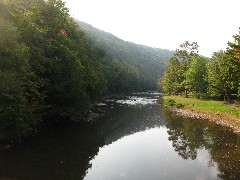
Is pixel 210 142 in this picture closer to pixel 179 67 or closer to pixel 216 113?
pixel 216 113

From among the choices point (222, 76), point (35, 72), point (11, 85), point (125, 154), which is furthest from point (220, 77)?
point (11, 85)

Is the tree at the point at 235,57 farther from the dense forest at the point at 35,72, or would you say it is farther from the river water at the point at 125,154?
the dense forest at the point at 35,72

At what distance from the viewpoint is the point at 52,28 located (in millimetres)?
55500

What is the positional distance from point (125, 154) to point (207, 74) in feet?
189

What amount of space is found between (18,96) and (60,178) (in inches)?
457

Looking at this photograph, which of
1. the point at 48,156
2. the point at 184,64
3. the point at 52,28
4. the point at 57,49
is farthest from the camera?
the point at 184,64

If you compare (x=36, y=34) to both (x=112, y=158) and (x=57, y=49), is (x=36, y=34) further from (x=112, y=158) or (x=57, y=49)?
(x=112, y=158)

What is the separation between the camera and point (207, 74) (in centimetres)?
8531

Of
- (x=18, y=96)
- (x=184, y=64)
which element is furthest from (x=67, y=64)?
(x=184, y=64)

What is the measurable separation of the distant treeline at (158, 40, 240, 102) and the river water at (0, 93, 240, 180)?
16766mm

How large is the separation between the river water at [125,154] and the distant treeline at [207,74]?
1677 cm

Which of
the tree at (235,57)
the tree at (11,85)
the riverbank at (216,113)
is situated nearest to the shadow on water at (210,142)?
the riverbank at (216,113)

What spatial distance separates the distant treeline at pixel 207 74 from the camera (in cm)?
6218

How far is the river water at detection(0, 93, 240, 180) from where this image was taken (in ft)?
89.7
